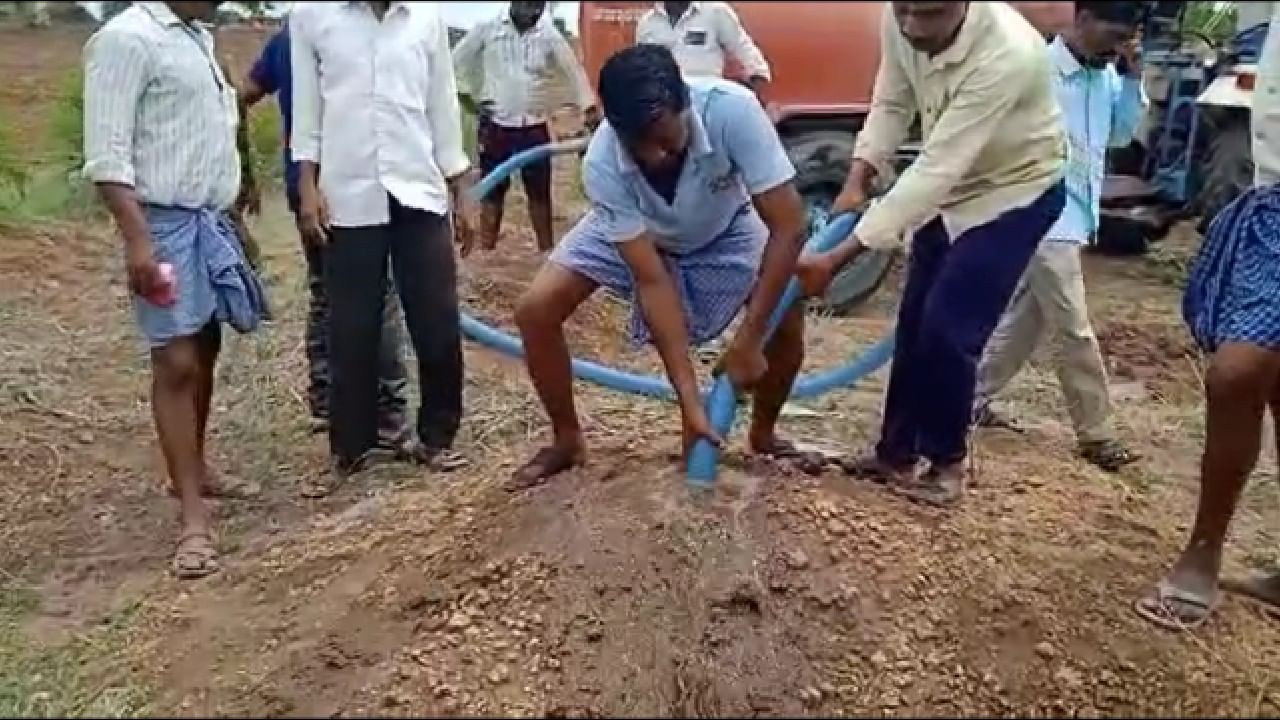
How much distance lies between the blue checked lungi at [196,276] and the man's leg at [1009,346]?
2218 mm

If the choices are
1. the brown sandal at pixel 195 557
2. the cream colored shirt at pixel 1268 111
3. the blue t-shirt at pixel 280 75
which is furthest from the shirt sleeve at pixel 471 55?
the cream colored shirt at pixel 1268 111

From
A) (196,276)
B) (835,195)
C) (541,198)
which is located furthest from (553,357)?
(541,198)

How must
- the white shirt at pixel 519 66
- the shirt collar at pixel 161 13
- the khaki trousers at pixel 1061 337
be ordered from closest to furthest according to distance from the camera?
the shirt collar at pixel 161 13, the khaki trousers at pixel 1061 337, the white shirt at pixel 519 66

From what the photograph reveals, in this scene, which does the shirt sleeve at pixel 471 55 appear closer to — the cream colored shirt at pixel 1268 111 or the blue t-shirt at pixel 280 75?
the blue t-shirt at pixel 280 75

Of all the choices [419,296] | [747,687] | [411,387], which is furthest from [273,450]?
[747,687]

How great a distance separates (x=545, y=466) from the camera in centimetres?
439

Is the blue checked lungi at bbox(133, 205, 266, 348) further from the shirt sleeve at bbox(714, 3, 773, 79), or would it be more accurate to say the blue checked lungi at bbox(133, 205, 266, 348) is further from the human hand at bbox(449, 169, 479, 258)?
the shirt sleeve at bbox(714, 3, 773, 79)

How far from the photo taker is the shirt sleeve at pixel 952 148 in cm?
370

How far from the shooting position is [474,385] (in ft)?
20.7

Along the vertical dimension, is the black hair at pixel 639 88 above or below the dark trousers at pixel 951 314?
above

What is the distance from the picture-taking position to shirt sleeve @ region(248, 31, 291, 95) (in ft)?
18.1

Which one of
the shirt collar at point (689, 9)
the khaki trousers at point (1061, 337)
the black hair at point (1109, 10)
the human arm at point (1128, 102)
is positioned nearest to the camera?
the black hair at point (1109, 10)

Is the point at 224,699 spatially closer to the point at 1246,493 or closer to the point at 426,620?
the point at 426,620

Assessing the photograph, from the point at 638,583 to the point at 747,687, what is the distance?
14.7 inches
